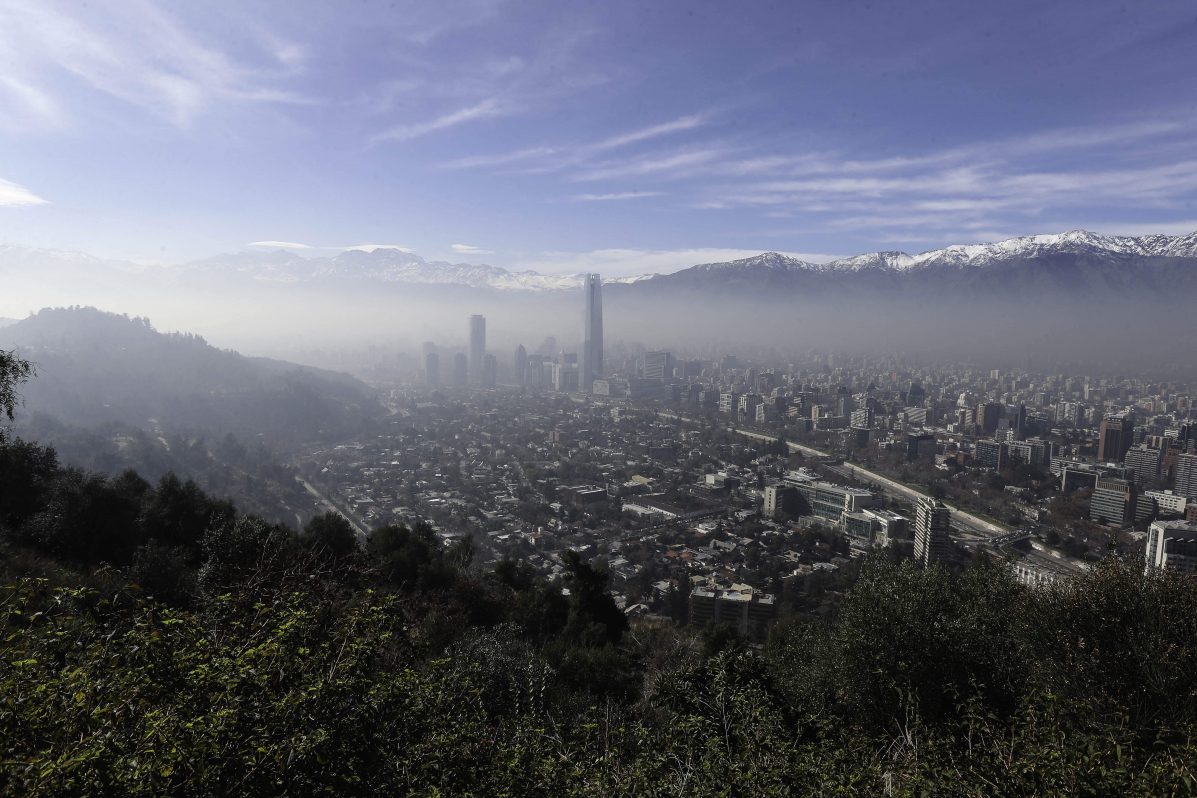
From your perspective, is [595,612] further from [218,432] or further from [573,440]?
[218,432]

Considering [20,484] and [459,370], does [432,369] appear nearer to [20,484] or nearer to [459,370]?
[459,370]

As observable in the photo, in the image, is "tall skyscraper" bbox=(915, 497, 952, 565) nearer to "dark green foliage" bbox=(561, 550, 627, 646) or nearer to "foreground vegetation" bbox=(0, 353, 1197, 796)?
"foreground vegetation" bbox=(0, 353, 1197, 796)

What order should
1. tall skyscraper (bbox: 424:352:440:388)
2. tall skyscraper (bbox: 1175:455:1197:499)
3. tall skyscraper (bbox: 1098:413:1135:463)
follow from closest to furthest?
tall skyscraper (bbox: 1175:455:1197:499) → tall skyscraper (bbox: 1098:413:1135:463) → tall skyscraper (bbox: 424:352:440:388)

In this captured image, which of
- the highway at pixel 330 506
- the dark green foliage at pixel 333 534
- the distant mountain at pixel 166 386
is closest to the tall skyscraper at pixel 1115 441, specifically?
the highway at pixel 330 506

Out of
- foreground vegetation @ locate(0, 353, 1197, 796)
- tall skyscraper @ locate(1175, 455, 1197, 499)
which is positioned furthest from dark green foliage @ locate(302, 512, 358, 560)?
tall skyscraper @ locate(1175, 455, 1197, 499)

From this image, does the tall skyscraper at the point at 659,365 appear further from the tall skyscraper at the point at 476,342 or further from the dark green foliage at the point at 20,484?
the dark green foliage at the point at 20,484

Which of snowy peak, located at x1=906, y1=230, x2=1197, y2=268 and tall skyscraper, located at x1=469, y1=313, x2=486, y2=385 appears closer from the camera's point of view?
tall skyscraper, located at x1=469, y1=313, x2=486, y2=385

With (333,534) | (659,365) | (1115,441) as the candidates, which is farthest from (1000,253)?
(333,534)
